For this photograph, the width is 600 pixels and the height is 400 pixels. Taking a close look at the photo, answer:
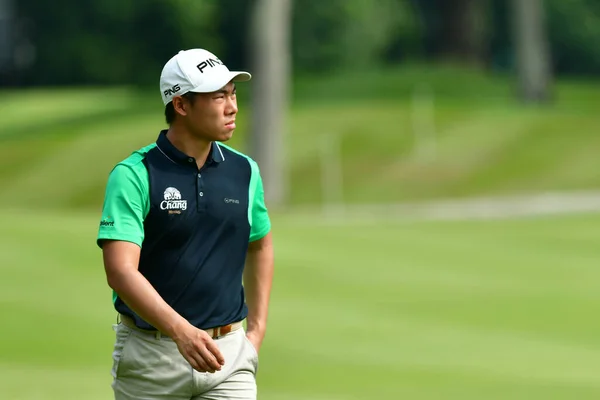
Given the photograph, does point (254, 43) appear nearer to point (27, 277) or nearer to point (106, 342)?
point (27, 277)

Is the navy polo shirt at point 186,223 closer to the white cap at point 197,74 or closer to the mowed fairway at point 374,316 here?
the white cap at point 197,74

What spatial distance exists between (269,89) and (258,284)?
26461 mm

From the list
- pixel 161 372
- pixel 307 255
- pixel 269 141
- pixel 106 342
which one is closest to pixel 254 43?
pixel 269 141

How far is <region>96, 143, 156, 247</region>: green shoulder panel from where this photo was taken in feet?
16.2

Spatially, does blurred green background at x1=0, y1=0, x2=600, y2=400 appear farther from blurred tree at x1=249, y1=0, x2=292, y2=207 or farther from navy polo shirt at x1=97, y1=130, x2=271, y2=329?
navy polo shirt at x1=97, y1=130, x2=271, y2=329

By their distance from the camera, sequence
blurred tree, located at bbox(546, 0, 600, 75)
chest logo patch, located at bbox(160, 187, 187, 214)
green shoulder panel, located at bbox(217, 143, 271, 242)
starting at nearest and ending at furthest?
chest logo patch, located at bbox(160, 187, 187, 214), green shoulder panel, located at bbox(217, 143, 271, 242), blurred tree, located at bbox(546, 0, 600, 75)

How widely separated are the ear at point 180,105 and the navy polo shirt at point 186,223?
116 millimetres

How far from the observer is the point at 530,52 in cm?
4075

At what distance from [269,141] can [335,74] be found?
20.4 m

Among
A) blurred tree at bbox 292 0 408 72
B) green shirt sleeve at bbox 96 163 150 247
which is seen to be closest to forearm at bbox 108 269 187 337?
green shirt sleeve at bbox 96 163 150 247

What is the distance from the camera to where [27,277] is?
1455 cm

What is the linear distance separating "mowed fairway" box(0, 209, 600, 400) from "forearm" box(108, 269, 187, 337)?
15.9 ft

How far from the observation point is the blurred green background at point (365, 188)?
11.2m

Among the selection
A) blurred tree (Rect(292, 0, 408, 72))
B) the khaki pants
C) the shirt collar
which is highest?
blurred tree (Rect(292, 0, 408, 72))
